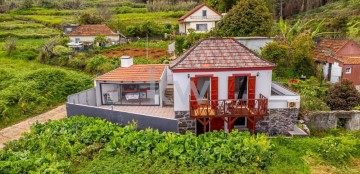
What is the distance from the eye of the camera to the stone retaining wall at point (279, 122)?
1608 cm

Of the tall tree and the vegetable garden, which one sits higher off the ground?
the tall tree

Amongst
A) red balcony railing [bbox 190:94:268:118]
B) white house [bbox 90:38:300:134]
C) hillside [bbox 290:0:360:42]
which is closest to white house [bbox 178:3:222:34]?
hillside [bbox 290:0:360:42]

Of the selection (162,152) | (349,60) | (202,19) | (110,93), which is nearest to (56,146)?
(162,152)

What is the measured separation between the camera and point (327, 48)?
89.5ft

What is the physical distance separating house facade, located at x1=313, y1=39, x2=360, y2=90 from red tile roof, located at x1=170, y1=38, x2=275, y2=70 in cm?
1126

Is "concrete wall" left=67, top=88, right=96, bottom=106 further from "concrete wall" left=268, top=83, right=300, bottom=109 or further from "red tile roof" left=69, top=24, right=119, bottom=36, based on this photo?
"red tile roof" left=69, top=24, right=119, bottom=36

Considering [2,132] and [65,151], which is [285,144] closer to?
[65,151]

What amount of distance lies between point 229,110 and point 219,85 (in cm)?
133

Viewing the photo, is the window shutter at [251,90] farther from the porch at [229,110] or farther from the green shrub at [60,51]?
the green shrub at [60,51]

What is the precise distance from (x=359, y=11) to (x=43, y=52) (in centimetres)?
4506

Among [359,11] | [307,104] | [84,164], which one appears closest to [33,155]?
[84,164]

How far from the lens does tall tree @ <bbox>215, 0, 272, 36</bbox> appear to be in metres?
31.4

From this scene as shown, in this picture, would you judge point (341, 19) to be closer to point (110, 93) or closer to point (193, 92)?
point (193, 92)

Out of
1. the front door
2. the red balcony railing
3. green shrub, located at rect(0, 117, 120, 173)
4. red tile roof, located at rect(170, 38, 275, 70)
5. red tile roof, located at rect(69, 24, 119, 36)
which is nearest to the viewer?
green shrub, located at rect(0, 117, 120, 173)
